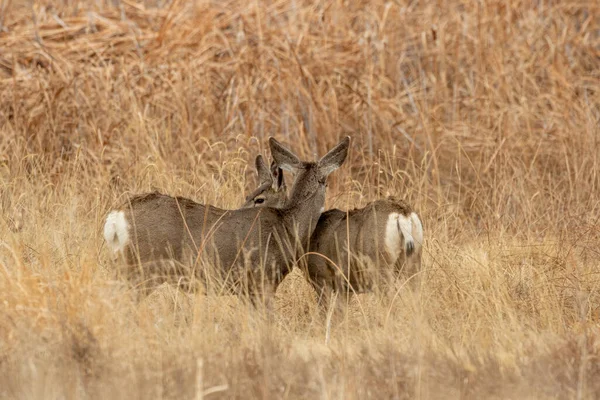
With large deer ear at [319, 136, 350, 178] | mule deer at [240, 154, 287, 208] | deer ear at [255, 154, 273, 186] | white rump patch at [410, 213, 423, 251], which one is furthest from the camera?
deer ear at [255, 154, 273, 186]

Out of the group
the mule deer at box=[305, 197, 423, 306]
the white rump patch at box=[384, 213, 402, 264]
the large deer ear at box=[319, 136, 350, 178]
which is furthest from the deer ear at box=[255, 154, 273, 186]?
the white rump patch at box=[384, 213, 402, 264]

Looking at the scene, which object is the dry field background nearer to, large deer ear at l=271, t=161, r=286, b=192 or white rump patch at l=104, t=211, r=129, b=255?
white rump patch at l=104, t=211, r=129, b=255

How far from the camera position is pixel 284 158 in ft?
19.8

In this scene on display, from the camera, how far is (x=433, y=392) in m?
4.07

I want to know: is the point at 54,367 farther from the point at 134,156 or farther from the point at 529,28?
the point at 529,28

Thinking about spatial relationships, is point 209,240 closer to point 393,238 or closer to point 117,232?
point 117,232

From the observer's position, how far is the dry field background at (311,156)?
169 inches

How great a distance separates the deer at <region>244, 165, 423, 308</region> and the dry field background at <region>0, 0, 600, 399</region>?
19cm

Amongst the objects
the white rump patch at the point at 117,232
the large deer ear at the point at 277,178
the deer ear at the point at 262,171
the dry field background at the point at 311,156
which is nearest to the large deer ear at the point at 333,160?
the large deer ear at the point at 277,178

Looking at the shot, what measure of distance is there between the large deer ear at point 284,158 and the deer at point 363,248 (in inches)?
13.7

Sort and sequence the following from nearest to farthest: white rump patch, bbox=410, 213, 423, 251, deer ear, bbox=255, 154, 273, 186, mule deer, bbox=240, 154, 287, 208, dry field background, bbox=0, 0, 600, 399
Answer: dry field background, bbox=0, 0, 600, 399 → white rump patch, bbox=410, 213, 423, 251 → mule deer, bbox=240, 154, 287, 208 → deer ear, bbox=255, 154, 273, 186

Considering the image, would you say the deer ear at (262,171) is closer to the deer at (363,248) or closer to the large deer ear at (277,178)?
the large deer ear at (277,178)

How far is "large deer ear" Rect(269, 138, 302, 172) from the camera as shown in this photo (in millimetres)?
6020

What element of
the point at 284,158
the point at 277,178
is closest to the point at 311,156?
the point at 277,178
